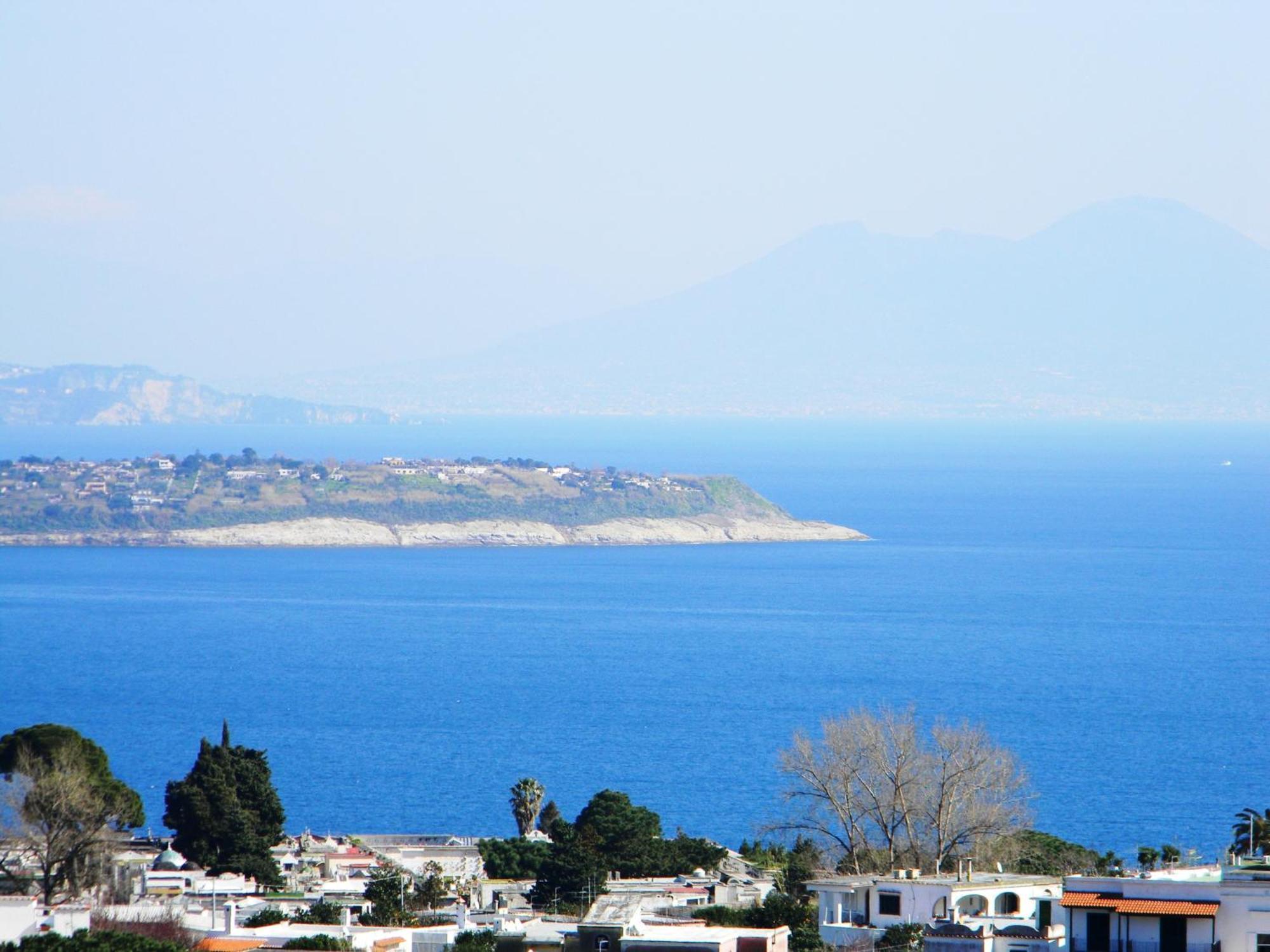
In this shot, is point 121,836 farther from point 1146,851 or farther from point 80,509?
point 80,509

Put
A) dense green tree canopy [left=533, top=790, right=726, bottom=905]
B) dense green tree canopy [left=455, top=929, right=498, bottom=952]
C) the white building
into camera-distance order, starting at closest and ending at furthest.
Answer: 1. dense green tree canopy [left=455, top=929, right=498, bottom=952]
2. dense green tree canopy [left=533, top=790, right=726, bottom=905]
3. the white building

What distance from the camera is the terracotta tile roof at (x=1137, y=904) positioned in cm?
1412

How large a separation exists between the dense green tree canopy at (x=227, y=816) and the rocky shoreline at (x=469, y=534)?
4420 inches

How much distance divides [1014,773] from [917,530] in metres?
113

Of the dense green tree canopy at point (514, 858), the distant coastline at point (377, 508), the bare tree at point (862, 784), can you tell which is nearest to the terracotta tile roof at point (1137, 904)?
the bare tree at point (862, 784)

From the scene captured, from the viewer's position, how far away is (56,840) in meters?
21.5

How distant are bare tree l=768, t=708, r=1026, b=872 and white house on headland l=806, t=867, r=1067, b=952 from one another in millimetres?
4817

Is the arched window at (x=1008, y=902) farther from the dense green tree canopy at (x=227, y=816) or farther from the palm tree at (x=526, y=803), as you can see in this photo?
the palm tree at (x=526, y=803)

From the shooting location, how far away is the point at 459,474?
161m

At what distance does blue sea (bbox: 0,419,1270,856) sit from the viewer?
4775 cm

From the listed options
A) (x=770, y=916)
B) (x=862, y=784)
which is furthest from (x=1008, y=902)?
(x=862, y=784)

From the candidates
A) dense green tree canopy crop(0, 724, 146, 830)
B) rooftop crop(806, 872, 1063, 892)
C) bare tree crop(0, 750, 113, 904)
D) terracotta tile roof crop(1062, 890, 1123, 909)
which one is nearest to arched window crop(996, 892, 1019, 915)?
rooftop crop(806, 872, 1063, 892)

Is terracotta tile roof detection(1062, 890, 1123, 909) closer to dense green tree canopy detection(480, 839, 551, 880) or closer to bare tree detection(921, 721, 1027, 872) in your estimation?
bare tree detection(921, 721, 1027, 872)

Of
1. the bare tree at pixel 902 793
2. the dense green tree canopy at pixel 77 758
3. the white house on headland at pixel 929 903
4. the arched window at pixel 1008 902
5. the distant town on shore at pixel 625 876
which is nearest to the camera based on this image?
the distant town on shore at pixel 625 876
